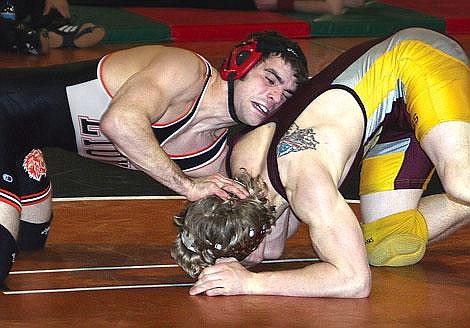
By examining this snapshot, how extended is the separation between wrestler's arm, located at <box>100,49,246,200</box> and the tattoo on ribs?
0.21 metres

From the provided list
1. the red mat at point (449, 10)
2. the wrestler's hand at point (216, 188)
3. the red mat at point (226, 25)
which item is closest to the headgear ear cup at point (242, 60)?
the wrestler's hand at point (216, 188)

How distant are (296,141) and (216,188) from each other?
0.32 m

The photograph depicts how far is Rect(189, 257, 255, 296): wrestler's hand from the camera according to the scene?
389 centimetres

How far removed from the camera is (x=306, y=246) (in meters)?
4.63

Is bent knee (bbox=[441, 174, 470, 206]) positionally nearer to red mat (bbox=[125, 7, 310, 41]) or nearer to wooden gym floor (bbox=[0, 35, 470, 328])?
wooden gym floor (bbox=[0, 35, 470, 328])

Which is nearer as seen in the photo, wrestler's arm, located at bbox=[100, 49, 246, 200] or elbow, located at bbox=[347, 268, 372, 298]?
elbow, located at bbox=[347, 268, 372, 298]

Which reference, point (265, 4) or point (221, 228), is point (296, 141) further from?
point (265, 4)

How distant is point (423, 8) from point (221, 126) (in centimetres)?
647

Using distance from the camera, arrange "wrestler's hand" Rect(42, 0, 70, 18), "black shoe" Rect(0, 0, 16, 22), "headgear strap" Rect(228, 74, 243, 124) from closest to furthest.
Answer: "headgear strap" Rect(228, 74, 243, 124)
"black shoe" Rect(0, 0, 16, 22)
"wrestler's hand" Rect(42, 0, 70, 18)

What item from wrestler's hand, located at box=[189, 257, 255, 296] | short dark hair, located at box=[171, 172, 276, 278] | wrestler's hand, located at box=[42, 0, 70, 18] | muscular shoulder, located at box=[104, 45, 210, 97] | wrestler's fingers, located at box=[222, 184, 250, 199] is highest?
muscular shoulder, located at box=[104, 45, 210, 97]

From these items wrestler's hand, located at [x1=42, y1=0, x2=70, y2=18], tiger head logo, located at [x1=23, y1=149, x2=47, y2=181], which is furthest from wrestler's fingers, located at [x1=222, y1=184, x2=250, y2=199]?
wrestler's hand, located at [x1=42, y1=0, x2=70, y2=18]

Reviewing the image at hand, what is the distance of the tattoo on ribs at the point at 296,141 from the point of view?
3.91 metres

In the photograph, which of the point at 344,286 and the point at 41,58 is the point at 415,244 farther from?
the point at 41,58

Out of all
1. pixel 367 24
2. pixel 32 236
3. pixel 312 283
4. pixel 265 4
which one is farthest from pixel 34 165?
pixel 265 4
